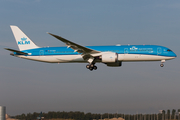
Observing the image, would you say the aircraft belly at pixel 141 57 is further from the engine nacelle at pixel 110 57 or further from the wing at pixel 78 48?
the wing at pixel 78 48

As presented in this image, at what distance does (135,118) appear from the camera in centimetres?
7938

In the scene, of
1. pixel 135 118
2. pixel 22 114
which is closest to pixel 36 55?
pixel 22 114

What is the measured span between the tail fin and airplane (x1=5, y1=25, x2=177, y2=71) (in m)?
1.40

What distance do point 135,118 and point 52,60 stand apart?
36.7 meters

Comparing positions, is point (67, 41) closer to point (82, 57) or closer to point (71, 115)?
point (82, 57)

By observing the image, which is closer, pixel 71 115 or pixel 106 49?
pixel 106 49

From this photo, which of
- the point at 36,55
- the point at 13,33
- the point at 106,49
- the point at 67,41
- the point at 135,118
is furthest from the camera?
the point at 135,118

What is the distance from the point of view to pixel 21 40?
57781 mm

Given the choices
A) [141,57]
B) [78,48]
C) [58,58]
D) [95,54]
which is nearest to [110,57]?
[95,54]

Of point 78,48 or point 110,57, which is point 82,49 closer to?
point 78,48

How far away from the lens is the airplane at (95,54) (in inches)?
1909

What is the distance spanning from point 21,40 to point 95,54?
17.0 meters

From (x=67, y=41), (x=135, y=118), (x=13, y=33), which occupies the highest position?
(x=13, y=33)

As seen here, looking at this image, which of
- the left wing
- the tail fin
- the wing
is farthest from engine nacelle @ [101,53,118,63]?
the tail fin
